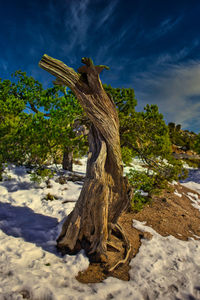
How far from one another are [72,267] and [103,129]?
3206mm

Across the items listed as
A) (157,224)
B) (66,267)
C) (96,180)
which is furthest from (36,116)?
(157,224)

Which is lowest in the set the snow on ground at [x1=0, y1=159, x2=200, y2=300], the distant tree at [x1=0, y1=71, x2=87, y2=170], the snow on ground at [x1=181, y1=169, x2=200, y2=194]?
the snow on ground at [x1=0, y1=159, x2=200, y2=300]

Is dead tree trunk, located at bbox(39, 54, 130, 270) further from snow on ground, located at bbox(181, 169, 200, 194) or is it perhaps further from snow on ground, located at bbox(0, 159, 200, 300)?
snow on ground, located at bbox(181, 169, 200, 194)

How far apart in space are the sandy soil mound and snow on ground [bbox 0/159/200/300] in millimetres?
171

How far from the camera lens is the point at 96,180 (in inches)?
150

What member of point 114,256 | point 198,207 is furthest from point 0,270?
point 198,207

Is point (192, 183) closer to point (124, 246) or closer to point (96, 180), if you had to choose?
point (124, 246)

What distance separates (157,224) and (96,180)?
365 centimetres

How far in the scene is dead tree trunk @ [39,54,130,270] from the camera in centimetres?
381

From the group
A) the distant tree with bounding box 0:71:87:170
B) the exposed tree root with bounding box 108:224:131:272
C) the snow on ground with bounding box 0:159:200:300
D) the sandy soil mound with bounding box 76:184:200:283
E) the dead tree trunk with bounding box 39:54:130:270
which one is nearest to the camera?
the snow on ground with bounding box 0:159:200:300

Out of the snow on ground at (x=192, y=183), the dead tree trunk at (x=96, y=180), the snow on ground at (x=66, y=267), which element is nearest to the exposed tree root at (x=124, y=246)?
the dead tree trunk at (x=96, y=180)

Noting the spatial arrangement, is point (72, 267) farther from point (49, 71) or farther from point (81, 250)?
point (49, 71)

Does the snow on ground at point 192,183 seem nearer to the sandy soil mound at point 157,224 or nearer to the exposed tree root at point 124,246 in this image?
the sandy soil mound at point 157,224

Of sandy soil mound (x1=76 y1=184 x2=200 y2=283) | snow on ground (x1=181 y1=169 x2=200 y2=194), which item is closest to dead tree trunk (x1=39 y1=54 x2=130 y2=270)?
sandy soil mound (x1=76 y1=184 x2=200 y2=283)
